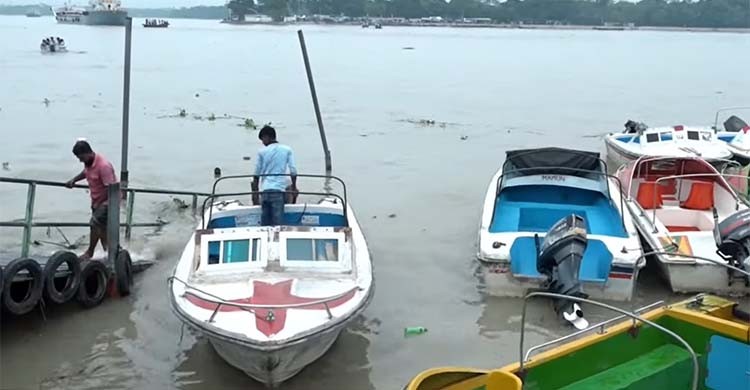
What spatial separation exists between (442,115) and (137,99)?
44.0 feet

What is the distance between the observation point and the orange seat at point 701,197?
1241 centimetres

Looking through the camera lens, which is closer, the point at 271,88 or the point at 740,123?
the point at 740,123

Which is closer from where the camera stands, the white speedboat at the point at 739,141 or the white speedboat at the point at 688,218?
the white speedboat at the point at 688,218

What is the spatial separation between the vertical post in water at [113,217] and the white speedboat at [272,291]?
104 centimetres

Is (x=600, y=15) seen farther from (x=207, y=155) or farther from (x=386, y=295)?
(x=386, y=295)

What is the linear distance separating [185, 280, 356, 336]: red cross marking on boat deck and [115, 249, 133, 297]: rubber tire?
2.35 metres

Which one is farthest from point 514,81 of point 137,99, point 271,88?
point 137,99

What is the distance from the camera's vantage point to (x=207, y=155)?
21.3m

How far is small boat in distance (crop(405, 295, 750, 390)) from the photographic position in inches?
250

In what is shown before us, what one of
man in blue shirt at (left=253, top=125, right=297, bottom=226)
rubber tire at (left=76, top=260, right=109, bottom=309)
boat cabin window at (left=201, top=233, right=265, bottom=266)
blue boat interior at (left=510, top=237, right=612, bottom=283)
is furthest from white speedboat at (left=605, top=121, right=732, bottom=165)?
rubber tire at (left=76, top=260, right=109, bottom=309)

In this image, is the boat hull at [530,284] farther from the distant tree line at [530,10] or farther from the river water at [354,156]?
the distant tree line at [530,10]

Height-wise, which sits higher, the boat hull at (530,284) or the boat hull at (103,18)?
the boat hull at (103,18)

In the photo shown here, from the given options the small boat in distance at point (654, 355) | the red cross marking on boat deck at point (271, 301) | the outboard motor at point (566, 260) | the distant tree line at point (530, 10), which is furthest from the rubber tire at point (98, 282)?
the distant tree line at point (530, 10)

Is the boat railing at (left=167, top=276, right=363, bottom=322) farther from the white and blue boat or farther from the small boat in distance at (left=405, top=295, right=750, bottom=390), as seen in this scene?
the white and blue boat
